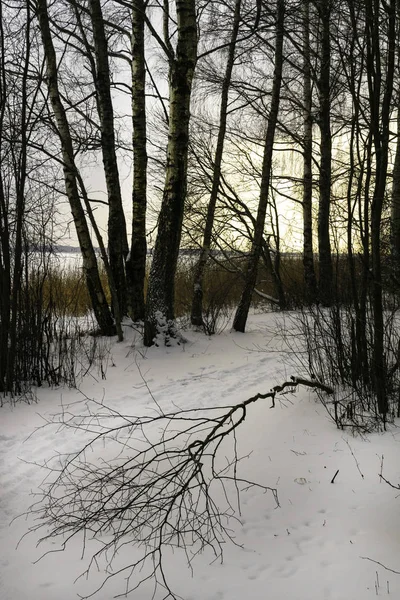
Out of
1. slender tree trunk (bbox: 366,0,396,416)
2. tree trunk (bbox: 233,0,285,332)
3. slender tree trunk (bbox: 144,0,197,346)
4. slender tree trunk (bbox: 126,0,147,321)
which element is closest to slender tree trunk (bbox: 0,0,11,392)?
slender tree trunk (bbox: 144,0,197,346)

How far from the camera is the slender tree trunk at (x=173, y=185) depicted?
5.89 metres

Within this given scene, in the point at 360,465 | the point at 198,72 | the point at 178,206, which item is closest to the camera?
the point at 360,465

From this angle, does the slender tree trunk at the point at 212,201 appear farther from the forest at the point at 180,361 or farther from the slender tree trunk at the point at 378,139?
the slender tree trunk at the point at 378,139

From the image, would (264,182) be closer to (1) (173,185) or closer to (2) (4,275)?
(1) (173,185)

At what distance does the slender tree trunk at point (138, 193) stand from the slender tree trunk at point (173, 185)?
68 cm

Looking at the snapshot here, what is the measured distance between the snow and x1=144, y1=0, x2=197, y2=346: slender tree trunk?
6.65 feet

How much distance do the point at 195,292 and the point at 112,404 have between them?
152 inches

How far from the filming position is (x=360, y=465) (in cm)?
284

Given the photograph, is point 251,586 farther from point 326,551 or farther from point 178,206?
point 178,206

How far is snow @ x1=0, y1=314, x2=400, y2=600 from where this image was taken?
2.00 meters

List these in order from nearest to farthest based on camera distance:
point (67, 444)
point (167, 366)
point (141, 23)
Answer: point (67, 444)
point (167, 366)
point (141, 23)

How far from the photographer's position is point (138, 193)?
23.2 ft

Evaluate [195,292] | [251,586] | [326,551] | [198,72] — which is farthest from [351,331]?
[198,72]

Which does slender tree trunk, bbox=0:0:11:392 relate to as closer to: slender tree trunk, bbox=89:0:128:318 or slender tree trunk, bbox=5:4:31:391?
slender tree trunk, bbox=5:4:31:391
